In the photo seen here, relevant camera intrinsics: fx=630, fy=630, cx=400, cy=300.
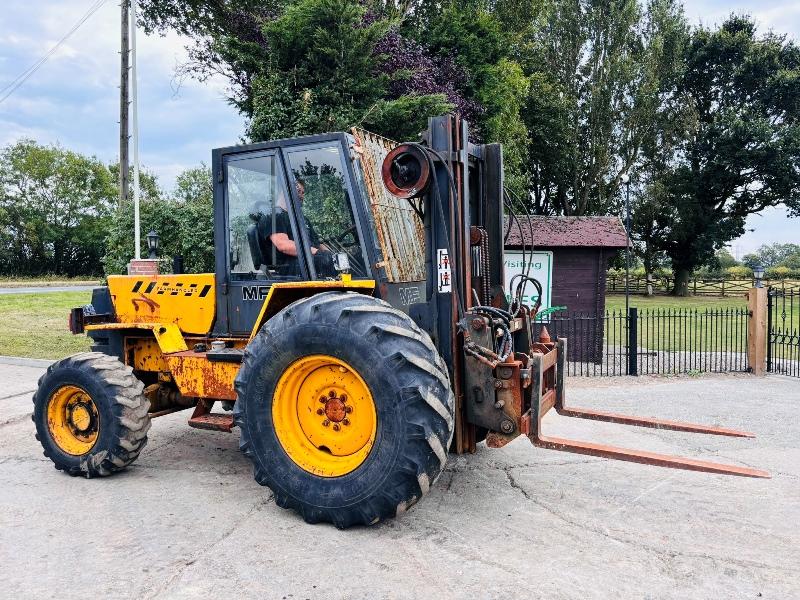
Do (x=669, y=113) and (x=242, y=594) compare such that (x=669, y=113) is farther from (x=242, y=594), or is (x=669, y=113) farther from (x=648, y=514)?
(x=242, y=594)

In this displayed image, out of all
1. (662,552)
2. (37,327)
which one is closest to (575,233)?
(662,552)

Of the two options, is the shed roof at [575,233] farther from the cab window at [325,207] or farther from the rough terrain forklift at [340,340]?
the cab window at [325,207]

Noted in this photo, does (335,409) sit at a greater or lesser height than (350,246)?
lesser

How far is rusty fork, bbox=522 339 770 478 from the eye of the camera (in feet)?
12.8

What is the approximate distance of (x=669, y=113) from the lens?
30.9m

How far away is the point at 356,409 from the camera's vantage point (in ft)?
13.6

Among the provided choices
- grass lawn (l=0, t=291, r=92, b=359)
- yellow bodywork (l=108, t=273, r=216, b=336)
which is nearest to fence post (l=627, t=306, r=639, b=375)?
yellow bodywork (l=108, t=273, r=216, b=336)

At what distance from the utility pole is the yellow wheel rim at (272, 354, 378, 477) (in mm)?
14160

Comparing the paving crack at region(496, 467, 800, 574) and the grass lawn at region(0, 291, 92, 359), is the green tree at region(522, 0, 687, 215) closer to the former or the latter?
the grass lawn at region(0, 291, 92, 359)

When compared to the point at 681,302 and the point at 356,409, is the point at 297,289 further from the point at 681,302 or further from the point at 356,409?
the point at 681,302

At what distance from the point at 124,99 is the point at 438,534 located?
1681 cm

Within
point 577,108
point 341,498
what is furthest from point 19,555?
point 577,108

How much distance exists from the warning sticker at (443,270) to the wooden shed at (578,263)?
736 centimetres

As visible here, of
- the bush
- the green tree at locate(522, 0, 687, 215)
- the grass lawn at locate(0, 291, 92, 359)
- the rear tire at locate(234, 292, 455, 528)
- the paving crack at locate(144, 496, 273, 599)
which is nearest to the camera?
the paving crack at locate(144, 496, 273, 599)
